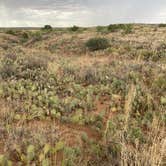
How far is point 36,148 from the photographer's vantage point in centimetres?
417

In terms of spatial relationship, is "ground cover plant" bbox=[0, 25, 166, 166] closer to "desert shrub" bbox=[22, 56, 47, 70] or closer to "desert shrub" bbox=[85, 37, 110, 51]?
"desert shrub" bbox=[22, 56, 47, 70]

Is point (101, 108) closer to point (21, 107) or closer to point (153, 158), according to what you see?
point (21, 107)

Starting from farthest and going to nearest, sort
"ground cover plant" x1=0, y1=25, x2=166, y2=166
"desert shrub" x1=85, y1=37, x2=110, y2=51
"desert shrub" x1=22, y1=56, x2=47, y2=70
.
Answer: "desert shrub" x1=85, y1=37, x2=110, y2=51, "desert shrub" x1=22, y1=56, x2=47, y2=70, "ground cover plant" x1=0, y1=25, x2=166, y2=166

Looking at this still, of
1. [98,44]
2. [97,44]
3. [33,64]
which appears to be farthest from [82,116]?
[97,44]

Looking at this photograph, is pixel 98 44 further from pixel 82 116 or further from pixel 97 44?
pixel 82 116

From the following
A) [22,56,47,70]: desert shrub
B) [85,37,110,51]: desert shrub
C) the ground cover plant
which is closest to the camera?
the ground cover plant

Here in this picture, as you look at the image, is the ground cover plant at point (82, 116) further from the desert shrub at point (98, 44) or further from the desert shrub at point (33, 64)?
the desert shrub at point (98, 44)

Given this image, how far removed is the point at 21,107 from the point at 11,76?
2.38 m

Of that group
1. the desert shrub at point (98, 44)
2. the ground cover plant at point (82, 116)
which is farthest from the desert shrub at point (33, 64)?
the desert shrub at point (98, 44)

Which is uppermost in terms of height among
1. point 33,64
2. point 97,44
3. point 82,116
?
point 97,44

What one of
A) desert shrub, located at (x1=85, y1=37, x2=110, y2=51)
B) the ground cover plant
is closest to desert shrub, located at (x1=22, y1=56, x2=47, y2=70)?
the ground cover plant

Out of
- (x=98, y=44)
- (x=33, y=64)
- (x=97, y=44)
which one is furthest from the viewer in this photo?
(x=97, y=44)

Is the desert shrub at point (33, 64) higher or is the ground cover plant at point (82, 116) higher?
the desert shrub at point (33, 64)

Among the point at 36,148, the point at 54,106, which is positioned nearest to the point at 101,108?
the point at 54,106
